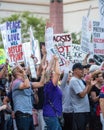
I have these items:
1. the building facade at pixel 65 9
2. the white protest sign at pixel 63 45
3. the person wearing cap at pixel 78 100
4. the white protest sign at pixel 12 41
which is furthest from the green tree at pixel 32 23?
the person wearing cap at pixel 78 100

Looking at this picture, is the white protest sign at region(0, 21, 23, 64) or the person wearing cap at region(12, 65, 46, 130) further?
the white protest sign at region(0, 21, 23, 64)

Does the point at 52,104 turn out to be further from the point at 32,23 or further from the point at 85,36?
the point at 32,23

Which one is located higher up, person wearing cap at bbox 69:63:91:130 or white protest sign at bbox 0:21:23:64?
white protest sign at bbox 0:21:23:64

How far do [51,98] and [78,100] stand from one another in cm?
79

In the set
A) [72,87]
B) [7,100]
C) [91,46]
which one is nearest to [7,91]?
[7,100]

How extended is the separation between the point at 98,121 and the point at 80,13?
1301 inches

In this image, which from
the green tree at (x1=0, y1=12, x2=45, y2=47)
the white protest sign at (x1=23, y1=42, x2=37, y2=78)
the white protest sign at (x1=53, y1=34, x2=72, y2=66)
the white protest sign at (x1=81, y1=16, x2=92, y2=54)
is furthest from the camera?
the green tree at (x1=0, y1=12, x2=45, y2=47)

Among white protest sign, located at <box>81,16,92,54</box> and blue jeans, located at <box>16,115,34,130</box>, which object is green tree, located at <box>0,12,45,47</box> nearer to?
white protest sign, located at <box>81,16,92,54</box>

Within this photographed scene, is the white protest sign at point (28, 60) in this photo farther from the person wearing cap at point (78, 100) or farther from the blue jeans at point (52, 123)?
the blue jeans at point (52, 123)

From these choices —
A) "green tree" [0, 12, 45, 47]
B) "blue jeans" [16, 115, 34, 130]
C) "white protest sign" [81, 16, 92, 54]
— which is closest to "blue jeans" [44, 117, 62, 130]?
"blue jeans" [16, 115, 34, 130]

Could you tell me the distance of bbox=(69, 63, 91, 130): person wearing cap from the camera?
891 cm

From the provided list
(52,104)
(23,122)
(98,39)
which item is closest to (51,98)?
(52,104)

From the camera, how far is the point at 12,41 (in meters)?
9.90

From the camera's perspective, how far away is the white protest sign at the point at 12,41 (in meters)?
9.76
